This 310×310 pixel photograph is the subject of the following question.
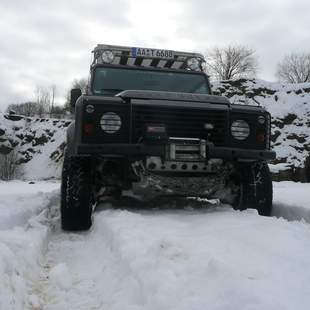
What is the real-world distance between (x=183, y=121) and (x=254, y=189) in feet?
4.26

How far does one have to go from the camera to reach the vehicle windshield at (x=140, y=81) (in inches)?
252

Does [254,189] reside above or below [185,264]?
above

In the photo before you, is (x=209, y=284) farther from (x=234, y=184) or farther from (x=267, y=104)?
(x=267, y=104)

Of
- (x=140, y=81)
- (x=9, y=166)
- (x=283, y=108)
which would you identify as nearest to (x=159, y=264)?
(x=140, y=81)

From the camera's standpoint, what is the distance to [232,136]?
5344 mm

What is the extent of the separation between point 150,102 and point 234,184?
60.6 inches

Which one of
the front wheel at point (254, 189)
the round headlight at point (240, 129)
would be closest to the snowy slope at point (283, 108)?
the front wheel at point (254, 189)

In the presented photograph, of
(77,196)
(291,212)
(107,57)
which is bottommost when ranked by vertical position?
(291,212)

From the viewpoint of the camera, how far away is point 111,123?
16.6 ft

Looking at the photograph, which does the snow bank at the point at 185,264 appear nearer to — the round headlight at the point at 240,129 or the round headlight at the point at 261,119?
the round headlight at the point at 240,129

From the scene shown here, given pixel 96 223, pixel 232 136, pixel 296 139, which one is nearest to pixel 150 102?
pixel 232 136

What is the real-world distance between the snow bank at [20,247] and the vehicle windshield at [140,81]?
1.79m

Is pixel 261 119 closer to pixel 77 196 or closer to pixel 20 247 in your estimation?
pixel 77 196

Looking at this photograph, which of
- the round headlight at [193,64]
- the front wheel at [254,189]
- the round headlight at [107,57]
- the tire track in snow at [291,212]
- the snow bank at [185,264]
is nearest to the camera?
the snow bank at [185,264]
